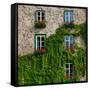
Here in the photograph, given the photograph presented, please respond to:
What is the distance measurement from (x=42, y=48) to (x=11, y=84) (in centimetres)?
152

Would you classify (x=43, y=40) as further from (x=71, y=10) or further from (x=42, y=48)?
(x=71, y=10)

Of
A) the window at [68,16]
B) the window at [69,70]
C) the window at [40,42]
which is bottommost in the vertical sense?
the window at [69,70]

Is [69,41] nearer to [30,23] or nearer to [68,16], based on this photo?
[68,16]

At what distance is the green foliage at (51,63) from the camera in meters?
14.5

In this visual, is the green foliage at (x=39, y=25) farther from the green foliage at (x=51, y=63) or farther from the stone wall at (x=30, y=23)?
the green foliage at (x=51, y=63)

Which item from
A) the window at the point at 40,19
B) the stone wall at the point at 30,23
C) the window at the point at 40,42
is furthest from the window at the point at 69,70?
the window at the point at 40,19

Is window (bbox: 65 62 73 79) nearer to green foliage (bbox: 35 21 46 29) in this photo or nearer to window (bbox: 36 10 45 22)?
green foliage (bbox: 35 21 46 29)

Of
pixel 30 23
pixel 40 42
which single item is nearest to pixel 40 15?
pixel 30 23

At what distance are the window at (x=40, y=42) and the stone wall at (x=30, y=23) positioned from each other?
14cm

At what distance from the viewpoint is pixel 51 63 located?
14.8 m

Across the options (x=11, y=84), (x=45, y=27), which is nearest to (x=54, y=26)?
(x=45, y=27)

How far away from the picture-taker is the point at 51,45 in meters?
14.8

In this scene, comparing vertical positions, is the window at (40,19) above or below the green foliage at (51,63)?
above

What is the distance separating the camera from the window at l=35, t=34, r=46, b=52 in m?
14.6
